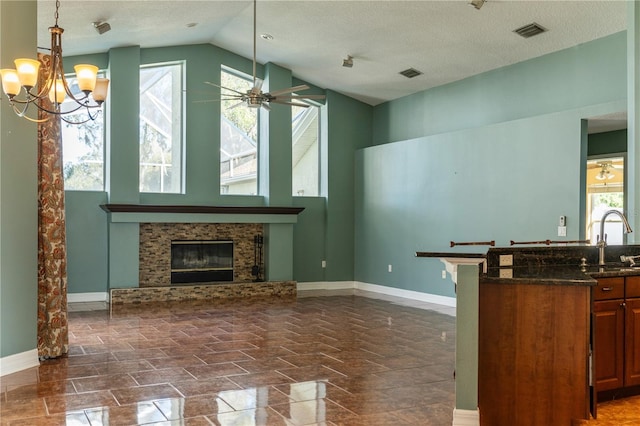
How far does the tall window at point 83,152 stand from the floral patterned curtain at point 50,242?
3871 mm

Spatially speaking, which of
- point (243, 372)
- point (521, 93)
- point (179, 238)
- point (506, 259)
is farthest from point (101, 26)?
point (506, 259)

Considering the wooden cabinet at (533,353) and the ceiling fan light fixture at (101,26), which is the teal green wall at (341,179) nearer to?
the ceiling fan light fixture at (101,26)

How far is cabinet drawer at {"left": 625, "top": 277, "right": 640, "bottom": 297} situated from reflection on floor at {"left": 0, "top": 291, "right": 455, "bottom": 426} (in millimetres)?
1472

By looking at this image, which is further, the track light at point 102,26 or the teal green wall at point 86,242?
the teal green wall at point 86,242

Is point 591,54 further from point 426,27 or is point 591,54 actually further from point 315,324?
point 315,324

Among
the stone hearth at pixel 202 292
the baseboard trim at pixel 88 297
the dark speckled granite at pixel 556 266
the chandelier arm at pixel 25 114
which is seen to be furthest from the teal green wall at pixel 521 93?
the chandelier arm at pixel 25 114

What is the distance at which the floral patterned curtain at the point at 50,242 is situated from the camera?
5.14 meters

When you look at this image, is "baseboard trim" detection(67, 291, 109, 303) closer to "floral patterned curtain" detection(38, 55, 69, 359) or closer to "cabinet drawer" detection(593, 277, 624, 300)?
"floral patterned curtain" detection(38, 55, 69, 359)

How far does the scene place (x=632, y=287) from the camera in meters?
4.04

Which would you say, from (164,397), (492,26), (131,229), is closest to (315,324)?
(164,397)

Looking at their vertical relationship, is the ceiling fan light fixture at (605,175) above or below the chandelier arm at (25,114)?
below

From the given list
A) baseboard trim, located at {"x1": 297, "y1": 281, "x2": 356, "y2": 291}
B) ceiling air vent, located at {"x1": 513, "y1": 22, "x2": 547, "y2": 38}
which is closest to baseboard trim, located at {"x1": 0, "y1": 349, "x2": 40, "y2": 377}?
baseboard trim, located at {"x1": 297, "y1": 281, "x2": 356, "y2": 291}

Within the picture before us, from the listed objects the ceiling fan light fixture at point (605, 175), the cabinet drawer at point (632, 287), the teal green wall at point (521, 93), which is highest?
the teal green wall at point (521, 93)

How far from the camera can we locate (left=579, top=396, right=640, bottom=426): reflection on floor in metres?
3.70
